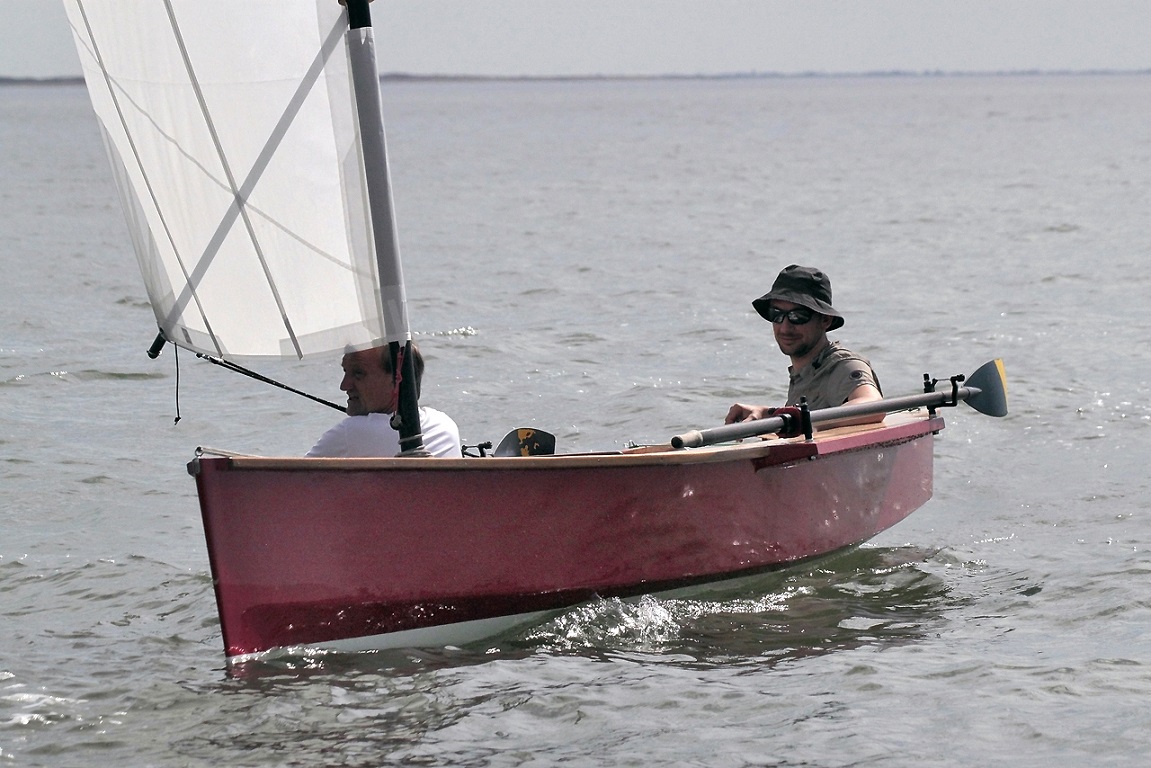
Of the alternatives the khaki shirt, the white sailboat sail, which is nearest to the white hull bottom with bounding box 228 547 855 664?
the white sailboat sail

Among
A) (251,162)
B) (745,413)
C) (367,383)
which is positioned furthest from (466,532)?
(745,413)

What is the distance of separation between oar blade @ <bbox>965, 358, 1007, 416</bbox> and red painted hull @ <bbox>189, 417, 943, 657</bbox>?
5.13ft

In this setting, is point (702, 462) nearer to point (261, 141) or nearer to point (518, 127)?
point (261, 141)

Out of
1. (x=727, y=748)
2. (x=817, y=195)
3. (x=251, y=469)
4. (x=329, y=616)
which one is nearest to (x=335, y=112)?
(x=251, y=469)

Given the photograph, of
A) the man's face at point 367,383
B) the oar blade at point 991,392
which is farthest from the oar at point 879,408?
the man's face at point 367,383

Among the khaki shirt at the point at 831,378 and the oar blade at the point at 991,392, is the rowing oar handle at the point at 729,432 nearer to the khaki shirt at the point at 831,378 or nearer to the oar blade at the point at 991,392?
the khaki shirt at the point at 831,378

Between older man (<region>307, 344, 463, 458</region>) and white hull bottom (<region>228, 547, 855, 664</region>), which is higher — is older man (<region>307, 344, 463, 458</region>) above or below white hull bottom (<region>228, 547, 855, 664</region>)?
above

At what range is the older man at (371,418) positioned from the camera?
5953 millimetres

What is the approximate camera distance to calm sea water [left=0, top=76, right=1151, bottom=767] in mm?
5457

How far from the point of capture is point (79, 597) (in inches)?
286

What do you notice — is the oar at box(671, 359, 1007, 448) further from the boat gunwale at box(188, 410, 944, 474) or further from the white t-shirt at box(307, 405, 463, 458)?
the white t-shirt at box(307, 405, 463, 458)

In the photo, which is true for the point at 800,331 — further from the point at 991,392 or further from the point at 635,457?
the point at 635,457

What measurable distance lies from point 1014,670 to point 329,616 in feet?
8.77

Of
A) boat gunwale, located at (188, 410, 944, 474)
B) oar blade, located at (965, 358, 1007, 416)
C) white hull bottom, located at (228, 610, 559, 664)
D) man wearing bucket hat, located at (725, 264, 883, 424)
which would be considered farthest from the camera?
oar blade, located at (965, 358, 1007, 416)
